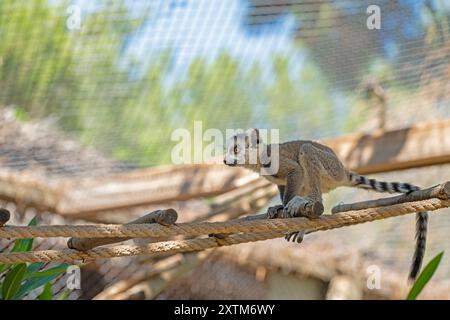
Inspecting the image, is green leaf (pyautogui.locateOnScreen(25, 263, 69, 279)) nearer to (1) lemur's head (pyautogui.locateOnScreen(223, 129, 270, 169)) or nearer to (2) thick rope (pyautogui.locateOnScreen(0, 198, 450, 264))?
(2) thick rope (pyautogui.locateOnScreen(0, 198, 450, 264))

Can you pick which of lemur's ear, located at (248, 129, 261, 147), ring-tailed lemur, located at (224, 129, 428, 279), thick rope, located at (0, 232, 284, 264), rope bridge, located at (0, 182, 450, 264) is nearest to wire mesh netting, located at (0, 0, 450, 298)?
lemur's ear, located at (248, 129, 261, 147)

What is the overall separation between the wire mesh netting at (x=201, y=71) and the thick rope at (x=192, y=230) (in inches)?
68.3

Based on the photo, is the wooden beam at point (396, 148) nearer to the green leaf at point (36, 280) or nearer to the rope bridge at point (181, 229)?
the rope bridge at point (181, 229)

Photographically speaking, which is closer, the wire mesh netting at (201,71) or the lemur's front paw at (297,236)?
the lemur's front paw at (297,236)

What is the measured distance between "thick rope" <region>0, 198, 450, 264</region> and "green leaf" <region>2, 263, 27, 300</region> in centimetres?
94

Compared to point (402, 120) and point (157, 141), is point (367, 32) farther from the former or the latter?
point (157, 141)

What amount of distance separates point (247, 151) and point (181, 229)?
142 cm

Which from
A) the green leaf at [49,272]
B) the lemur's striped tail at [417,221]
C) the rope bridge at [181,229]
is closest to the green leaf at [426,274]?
the lemur's striped tail at [417,221]

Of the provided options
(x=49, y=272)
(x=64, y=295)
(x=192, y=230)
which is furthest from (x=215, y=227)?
(x=64, y=295)

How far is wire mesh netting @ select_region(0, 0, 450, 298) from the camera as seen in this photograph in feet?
14.5

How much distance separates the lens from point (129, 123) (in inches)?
188

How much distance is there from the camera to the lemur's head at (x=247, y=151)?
416cm

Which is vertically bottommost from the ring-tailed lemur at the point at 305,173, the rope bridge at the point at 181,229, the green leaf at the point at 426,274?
the green leaf at the point at 426,274

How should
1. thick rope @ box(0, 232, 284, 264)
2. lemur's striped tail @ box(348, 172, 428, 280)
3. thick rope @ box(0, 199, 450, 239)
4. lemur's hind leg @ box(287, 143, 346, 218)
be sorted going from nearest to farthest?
thick rope @ box(0, 199, 450, 239)
thick rope @ box(0, 232, 284, 264)
lemur's striped tail @ box(348, 172, 428, 280)
lemur's hind leg @ box(287, 143, 346, 218)
